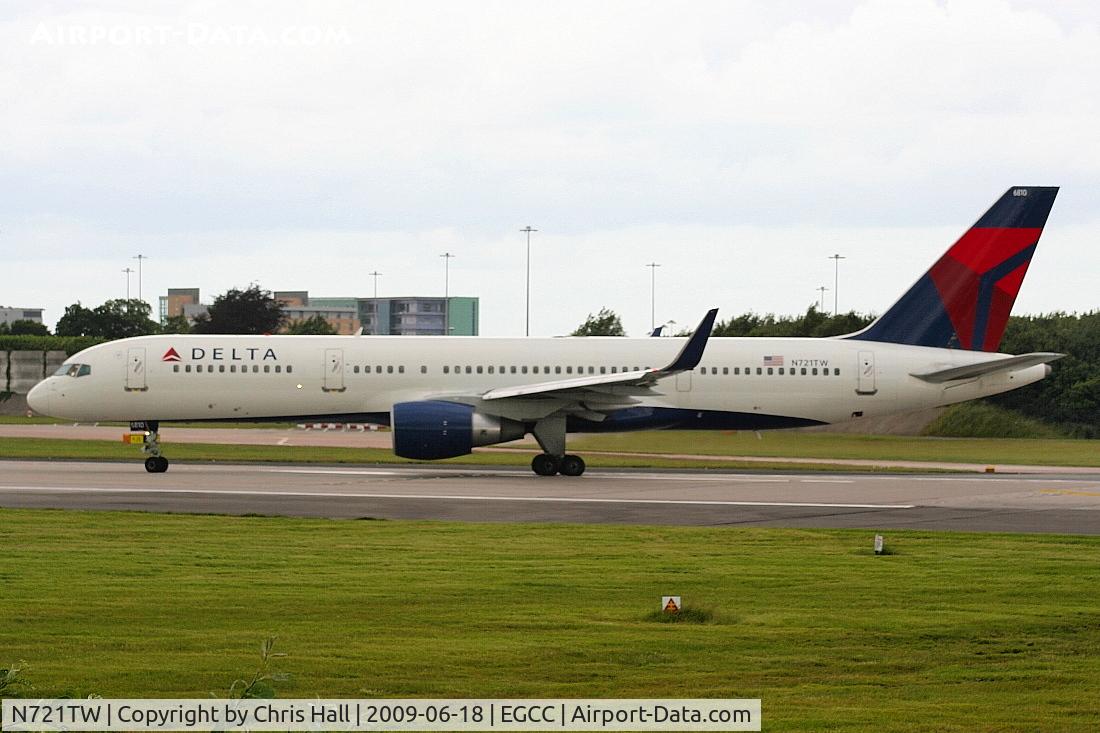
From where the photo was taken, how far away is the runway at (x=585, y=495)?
80.8 feet

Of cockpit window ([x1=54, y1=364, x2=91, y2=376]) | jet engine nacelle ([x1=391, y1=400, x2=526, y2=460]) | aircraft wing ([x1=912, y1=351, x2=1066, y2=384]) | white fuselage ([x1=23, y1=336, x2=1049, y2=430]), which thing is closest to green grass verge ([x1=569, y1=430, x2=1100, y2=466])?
white fuselage ([x1=23, y1=336, x2=1049, y2=430])

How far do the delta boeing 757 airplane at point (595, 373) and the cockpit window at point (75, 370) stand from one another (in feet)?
0.12

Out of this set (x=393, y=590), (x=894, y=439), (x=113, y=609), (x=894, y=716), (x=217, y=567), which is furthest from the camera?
(x=894, y=439)

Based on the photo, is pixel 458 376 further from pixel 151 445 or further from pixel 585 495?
pixel 585 495

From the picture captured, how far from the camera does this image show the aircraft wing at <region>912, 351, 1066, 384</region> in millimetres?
35500

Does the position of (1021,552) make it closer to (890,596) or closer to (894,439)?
(890,596)

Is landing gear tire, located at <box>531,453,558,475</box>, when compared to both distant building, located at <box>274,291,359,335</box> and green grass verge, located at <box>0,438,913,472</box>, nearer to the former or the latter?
green grass verge, located at <box>0,438,913,472</box>

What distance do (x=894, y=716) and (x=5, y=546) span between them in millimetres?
13096

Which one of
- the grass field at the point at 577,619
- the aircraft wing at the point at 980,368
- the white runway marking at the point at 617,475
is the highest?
the aircraft wing at the point at 980,368

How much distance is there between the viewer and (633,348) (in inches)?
1458

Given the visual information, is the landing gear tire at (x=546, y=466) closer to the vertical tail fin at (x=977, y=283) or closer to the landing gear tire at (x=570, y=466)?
the landing gear tire at (x=570, y=466)

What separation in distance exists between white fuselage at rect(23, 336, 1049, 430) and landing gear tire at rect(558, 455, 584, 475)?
109cm

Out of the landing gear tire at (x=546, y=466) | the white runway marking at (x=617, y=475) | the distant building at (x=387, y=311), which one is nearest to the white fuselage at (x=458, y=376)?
the white runway marking at (x=617, y=475)

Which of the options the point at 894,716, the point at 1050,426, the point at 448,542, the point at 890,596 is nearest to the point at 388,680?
the point at 894,716
